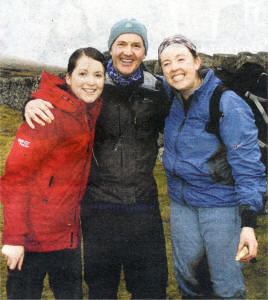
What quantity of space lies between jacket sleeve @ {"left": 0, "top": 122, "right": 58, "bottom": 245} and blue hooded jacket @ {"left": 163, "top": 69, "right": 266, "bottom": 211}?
86 centimetres

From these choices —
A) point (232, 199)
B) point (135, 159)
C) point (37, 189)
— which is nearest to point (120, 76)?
point (135, 159)

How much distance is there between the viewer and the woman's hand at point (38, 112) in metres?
2.08

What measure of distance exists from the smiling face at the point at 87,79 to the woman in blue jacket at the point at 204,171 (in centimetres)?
43

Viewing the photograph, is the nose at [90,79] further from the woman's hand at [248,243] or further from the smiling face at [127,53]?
the woman's hand at [248,243]

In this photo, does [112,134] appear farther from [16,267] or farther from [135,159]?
[16,267]

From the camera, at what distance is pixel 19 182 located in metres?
2.03

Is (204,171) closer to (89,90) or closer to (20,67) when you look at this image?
(89,90)

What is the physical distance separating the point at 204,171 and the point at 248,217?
1.23ft

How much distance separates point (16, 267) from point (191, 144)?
1321 millimetres

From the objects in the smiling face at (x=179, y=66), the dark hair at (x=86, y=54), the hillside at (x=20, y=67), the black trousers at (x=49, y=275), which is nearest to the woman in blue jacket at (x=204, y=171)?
the smiling face at (x=179, y=66)

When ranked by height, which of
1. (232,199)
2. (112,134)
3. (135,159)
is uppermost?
(112,134)

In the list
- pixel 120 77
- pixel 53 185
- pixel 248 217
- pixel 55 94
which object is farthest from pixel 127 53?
pixel 248 217

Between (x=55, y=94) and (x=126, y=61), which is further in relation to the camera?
(x=126, y=61)

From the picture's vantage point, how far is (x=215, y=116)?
2.08 m
